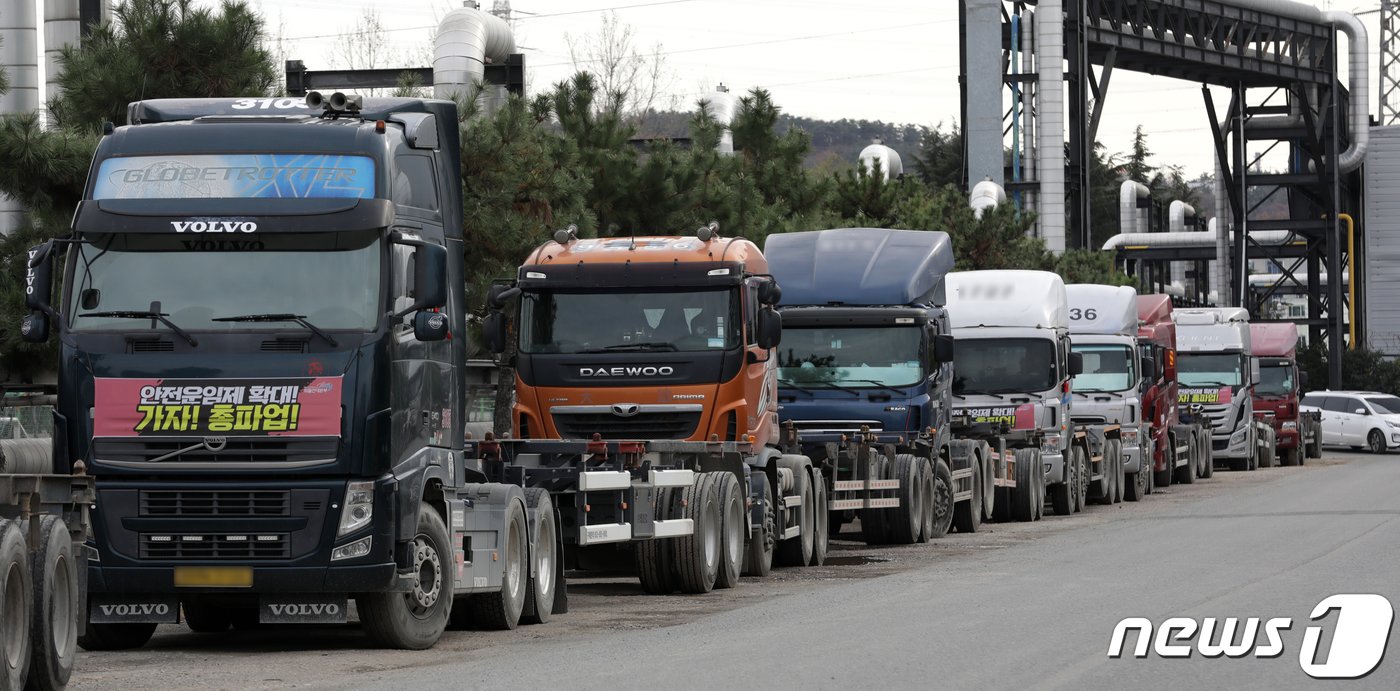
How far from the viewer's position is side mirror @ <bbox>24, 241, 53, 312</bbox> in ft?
39.3

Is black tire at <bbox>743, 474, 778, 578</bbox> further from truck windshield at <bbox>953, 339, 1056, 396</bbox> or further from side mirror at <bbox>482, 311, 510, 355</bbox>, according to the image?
truck windshield at <bbox>953, 339, 1056, 396</bbox>

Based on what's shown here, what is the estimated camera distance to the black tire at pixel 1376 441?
2239 inches

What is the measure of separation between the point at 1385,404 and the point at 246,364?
51.8 meters

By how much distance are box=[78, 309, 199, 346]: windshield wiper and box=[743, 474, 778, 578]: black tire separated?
7.81m

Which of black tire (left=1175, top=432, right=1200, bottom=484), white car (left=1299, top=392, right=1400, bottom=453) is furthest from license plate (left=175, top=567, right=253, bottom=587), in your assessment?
white car (left=1299, top=392, right=1400, bottom=453)

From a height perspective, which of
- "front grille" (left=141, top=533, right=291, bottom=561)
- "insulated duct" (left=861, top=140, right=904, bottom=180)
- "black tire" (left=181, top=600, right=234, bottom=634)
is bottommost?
"black tire" (left=181, top=600, right=234, bottom=634)

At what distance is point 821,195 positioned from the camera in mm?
36594

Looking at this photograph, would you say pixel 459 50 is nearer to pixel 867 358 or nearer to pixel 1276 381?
pixel 867 358

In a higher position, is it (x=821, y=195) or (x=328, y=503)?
(x=821, y=195)

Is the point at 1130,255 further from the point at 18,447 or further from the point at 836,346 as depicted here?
the point at 18,447

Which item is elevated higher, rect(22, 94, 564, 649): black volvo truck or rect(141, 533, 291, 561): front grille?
rect(22, 94, 564, 649): black volvo truck

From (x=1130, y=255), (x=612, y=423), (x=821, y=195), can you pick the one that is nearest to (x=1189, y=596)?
(x=612, y=423)

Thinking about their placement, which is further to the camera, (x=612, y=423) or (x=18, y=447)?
(x=612, y=423)

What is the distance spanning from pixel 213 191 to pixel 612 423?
6.45 meters
